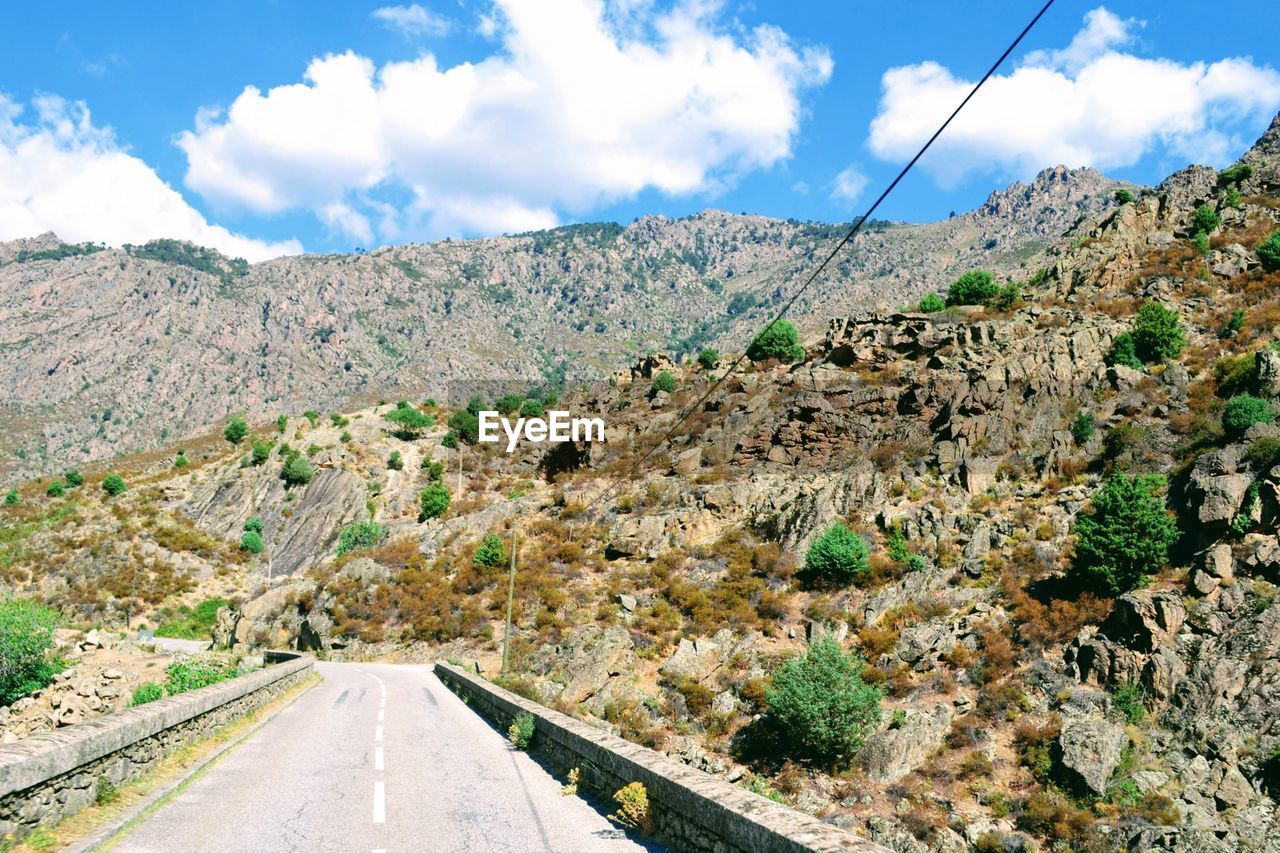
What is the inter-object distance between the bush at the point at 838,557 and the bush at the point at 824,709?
1039cm

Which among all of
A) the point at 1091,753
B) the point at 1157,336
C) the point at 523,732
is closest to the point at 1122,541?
the point at 1091,753

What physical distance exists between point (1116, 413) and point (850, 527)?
16.3 meters

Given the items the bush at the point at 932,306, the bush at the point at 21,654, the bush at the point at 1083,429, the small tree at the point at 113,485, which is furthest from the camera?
the small tree at the point at 113,485

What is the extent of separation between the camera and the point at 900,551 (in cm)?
3578

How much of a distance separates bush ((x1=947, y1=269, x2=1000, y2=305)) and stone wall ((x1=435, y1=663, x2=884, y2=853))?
213ft

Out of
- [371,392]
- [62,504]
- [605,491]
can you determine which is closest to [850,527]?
[605,491]

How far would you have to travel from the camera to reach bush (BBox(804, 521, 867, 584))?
117 feet

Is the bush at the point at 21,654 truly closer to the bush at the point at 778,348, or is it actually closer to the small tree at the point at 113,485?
the bush at the point at 778,348

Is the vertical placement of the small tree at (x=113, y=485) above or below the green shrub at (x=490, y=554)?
above

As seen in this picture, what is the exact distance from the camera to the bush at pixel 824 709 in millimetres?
23859

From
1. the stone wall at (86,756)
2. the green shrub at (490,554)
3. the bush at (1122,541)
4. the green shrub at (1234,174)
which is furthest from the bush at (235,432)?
the green shrub at (1234,174)

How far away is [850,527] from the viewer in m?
39.5

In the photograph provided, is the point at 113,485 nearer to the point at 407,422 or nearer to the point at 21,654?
the point at 407,422

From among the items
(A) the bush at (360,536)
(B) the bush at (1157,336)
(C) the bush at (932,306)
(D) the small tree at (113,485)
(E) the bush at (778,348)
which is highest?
(C) the bush at (932,306)
